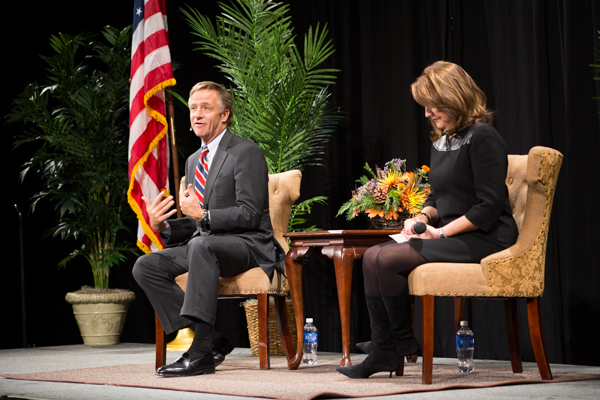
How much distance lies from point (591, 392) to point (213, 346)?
171 centimetres

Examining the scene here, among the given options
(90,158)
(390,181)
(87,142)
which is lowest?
(390,181)

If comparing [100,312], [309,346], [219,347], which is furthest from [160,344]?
[100,312]

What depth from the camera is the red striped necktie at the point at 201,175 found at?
358 centimetres

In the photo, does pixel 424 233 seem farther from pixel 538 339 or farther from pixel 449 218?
pixel 538 339

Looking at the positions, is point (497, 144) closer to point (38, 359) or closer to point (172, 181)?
point (38, 359)

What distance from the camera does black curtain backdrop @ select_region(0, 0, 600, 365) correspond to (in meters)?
3.84

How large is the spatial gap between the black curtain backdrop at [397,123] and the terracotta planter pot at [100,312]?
17.9 inches

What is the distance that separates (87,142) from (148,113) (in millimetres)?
726

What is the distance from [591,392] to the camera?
2572mm

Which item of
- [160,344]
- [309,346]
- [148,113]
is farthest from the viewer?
[148,113]

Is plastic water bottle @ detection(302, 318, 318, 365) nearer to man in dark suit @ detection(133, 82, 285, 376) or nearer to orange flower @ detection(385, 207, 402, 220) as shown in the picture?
man in dark suit @ detection(133, 82, 285, 376)

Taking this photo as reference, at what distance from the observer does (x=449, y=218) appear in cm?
302

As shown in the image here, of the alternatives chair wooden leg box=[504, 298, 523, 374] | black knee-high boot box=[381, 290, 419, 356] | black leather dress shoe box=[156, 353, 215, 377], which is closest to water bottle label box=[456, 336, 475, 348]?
chair wooden leg box=[504, 298, 523, 374]

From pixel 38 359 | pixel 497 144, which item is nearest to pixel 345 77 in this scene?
pixel 497 144
